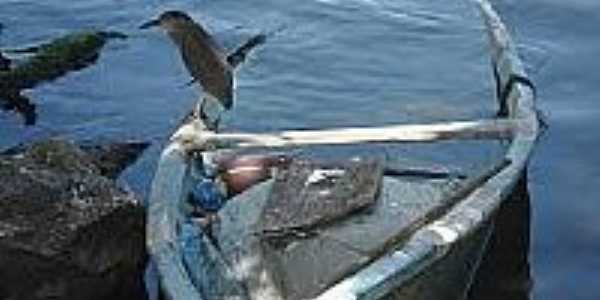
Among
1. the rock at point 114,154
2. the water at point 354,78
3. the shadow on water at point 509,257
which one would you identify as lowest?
the shadow on water at point 509,257

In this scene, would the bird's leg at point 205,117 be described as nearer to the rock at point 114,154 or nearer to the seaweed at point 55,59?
the rock at point 114,154

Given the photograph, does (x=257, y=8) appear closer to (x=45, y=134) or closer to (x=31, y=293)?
(x=45, y=134)

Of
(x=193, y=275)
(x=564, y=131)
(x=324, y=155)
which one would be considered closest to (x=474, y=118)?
(x=564, y=131)

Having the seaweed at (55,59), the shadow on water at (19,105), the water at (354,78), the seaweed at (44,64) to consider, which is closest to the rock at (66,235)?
the water at (354,78)

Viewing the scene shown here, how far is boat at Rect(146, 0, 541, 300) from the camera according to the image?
26.7 feet

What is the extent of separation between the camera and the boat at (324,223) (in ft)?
26.7

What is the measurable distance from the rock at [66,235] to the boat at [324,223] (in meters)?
0.33

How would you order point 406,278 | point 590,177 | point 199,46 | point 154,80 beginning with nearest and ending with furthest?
point 406,278
point 199,46
point 590,177
point 154,80

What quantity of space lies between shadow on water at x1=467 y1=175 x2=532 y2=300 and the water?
12 centimetres

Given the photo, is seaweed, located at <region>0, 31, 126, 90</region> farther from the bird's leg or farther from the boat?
the boat

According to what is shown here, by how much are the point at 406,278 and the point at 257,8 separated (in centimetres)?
950

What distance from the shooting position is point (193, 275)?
838 cm

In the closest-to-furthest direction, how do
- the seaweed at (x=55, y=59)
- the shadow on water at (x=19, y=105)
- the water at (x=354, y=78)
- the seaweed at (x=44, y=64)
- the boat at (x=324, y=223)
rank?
the boat at (x=324, y=223) → the water at (x=354, y=78) → the shadow on water at (x=19, y=105) → the seaweed at (x=44, y=64) → the seaweed at (x=55, y=59)

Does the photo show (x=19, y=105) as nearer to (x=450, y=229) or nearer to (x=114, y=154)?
(x=114, y=154)
